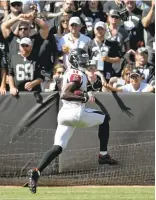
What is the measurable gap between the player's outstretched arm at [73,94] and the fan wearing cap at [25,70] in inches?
87.0

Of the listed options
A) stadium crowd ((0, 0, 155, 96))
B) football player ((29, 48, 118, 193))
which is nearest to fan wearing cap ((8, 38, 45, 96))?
stadium crowd ((0, 0, 155, 96))

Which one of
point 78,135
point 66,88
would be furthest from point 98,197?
point 78,135

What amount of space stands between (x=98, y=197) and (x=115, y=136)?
2180 mm

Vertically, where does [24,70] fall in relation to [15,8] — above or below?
below

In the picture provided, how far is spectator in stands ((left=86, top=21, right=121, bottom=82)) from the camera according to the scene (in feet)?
36.6

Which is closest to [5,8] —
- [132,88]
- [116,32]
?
[116,32]

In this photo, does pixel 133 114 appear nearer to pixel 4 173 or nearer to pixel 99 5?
pixel 4 173

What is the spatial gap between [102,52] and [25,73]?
5.93 feet

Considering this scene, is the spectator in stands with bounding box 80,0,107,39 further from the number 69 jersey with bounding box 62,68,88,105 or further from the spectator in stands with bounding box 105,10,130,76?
the number 69 jersey with bounding box 62,68,88,105

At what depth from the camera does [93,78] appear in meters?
9.85

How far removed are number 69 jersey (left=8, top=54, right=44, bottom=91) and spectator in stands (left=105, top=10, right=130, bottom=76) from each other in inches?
71.9

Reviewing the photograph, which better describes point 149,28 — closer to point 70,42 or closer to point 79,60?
point 70,42

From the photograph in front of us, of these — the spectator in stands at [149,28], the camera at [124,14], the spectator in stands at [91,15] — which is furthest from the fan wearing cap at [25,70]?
the spectator in stands at [149,28]

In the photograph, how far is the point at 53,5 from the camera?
12695mm
